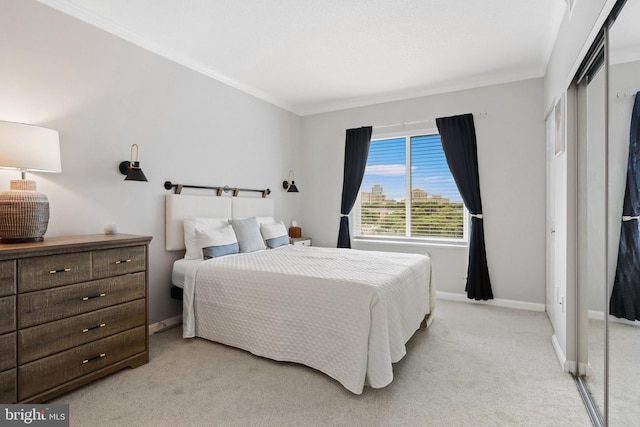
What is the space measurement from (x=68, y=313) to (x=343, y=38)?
3.01 metres

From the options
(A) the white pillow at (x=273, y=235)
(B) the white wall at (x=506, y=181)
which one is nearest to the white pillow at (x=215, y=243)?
(A) the white pillow at (x=273, y=235)

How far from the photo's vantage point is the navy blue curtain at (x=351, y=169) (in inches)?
187

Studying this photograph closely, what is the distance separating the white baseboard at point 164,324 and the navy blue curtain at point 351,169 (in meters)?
2.39

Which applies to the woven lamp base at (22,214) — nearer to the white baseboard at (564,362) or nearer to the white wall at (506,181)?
the white baseboard at (564,362)

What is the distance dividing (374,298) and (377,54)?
8.28ft

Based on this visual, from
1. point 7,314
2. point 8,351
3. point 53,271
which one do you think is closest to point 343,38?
point 53,271

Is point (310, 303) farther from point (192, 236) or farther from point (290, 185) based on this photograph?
point (290, 185)

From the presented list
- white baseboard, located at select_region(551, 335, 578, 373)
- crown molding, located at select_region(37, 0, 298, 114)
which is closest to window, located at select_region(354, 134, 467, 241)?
white baseboard, located at select_region(551, 335, 578, 373)

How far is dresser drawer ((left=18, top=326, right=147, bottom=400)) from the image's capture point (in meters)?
1.83

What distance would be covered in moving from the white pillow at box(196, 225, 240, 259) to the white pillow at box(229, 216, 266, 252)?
166 mm

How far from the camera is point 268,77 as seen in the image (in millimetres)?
3959

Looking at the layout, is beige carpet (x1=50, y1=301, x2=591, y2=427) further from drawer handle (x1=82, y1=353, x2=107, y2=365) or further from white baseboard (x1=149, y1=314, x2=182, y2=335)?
white baseboard (x1=149, y1=314, x2=182, y2=335)

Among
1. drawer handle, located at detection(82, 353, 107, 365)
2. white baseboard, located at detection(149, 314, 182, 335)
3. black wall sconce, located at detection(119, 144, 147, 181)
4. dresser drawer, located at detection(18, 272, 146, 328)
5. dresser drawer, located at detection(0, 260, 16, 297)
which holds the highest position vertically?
black wall sconce, located at detection(119, 144, 147, 181)

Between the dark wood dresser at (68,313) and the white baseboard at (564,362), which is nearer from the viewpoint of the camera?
the dark wood dresser at (68,313)
